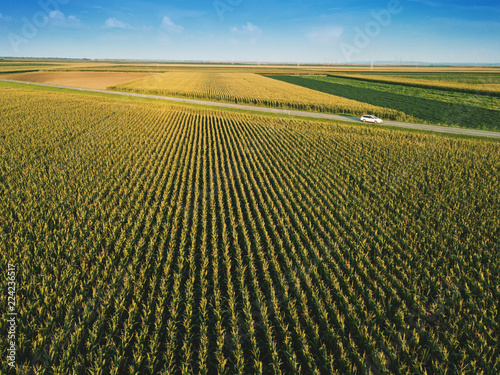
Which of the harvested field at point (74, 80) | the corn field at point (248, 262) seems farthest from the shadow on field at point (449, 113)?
the harvested field at point (74, 80)

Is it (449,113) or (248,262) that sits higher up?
(449,113)

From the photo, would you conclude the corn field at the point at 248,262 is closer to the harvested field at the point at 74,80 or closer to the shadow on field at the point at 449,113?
the shadow on field at the point at 449,113

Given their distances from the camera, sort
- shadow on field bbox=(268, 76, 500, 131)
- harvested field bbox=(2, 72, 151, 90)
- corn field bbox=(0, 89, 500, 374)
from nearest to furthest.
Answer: corn field bbox=(0, 89, 500, 374) → shadow on field bbox=(268, 76, 500, 131) → harvested field bbox=(2, 72, 151, 90)

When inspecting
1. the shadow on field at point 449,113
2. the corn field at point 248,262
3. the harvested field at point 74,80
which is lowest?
the corn field at point 248,262

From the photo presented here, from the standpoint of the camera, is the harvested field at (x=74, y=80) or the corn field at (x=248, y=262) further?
the harvested field at (x=74, y=80)

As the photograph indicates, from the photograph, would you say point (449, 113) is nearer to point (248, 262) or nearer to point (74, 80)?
point (248, 262)

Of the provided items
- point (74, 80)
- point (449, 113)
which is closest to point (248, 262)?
point (449, 113)

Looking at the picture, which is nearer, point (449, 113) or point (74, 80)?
point (449, 113)

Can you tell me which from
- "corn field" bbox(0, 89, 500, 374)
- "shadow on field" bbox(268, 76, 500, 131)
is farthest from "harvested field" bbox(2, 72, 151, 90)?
"shadow on field" bbox(268, 76, 500, 131)

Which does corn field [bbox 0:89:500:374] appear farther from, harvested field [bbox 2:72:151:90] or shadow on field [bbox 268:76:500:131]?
harvested field [bbox 2:72:151:90]
